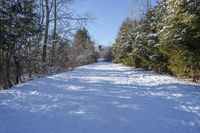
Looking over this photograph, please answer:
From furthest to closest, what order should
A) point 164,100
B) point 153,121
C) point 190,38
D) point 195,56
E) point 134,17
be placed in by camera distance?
point 134,17
point 195,56
point 190,38
point 164,100
point 153,121

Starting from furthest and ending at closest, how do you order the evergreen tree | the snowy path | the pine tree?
the evergreen tree, the pine tree, the snowy path

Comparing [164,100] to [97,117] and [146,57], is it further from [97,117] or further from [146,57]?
[146,57]

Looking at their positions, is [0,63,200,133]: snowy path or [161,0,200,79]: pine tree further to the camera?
[161,0,200,79]: pine tree

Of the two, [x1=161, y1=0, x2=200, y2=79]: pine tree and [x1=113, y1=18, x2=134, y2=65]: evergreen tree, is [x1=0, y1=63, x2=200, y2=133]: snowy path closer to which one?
[x1=161, y1=0, x2=200, y2=79]: pine tree

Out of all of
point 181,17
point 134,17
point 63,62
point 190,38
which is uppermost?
point 134,17

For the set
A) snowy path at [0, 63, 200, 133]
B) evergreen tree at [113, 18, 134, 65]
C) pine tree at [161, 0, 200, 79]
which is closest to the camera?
snowy path at [0, 63, 200, 133]

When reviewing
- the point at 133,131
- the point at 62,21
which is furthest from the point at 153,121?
the point at 62,21

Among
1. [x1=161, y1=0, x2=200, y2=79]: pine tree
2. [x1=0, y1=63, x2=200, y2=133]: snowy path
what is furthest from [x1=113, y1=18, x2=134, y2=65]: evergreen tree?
[x1=0, y1=63, x2=200, y2=133]: snowy path

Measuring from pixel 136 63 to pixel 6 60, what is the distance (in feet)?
66.4

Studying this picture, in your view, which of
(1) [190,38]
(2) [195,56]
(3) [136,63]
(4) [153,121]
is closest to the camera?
(4) [153,121]

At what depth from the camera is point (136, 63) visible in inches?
1276

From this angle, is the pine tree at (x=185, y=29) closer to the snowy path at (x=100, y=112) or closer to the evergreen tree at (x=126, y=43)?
the snowy path at (x=100, y=112)

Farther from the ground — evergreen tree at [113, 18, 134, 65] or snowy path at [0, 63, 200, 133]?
evergreen tree at [113, 18, 134, 65]

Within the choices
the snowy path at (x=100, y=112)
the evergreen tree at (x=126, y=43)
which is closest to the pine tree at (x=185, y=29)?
the snowy path at (x=100, y=112)
